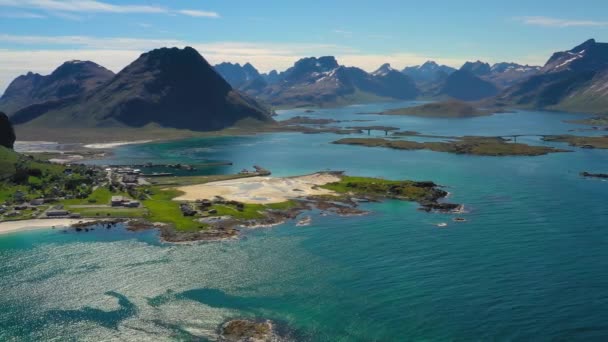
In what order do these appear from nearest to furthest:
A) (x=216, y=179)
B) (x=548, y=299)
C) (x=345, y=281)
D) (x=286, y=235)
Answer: (x=548, y=299) → (x=345, y=281) → (x=286, y=235) → (x=216, y=179)

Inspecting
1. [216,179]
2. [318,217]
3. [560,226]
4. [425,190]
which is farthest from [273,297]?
[216,179]

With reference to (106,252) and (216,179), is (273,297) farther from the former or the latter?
(216,179)

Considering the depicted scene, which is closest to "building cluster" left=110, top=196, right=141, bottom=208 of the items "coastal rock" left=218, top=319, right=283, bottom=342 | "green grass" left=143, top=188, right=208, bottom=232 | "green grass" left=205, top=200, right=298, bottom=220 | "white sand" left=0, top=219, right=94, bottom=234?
"green grass" left=143, top=188, right=208, bottom=232

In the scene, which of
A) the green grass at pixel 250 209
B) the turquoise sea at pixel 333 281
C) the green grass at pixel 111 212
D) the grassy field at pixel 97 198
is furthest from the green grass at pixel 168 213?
the grassy field at pixel 97 198

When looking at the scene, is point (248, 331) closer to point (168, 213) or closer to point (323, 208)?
point (168, 213)

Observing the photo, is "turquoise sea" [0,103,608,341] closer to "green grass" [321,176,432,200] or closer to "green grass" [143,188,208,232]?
"green grass" [143,188,208,232]

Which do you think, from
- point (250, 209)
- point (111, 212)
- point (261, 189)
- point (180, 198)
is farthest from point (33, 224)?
point (261, 189)

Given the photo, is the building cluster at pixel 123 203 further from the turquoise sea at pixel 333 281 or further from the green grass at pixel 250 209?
the green grass at pixel 250 209

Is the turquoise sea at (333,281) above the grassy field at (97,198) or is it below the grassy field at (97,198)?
below
